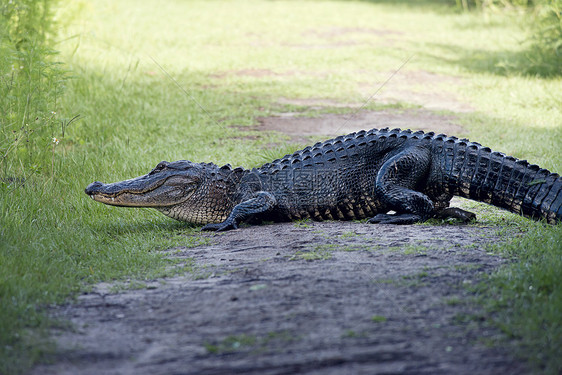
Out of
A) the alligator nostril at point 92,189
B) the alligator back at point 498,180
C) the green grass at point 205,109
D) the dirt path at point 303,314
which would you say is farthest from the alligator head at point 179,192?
the alligator back at point 498,180

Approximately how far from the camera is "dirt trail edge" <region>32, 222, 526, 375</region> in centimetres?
278

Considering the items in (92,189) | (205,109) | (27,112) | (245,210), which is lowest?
(245,210)

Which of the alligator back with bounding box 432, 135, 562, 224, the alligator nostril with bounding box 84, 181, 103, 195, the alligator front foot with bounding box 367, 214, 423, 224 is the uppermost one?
the alligator nostril with bounding box 84, 181, 103, 195

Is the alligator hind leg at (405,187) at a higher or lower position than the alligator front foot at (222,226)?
higher

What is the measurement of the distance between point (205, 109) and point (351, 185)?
470 cm

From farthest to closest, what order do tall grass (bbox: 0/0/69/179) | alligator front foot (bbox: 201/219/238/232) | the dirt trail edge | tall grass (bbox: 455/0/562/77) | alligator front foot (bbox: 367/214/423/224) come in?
tall grass (bbox: 455/0/562/77), tall grass (bbox: 0/0/69/179), alligator front foot (bbox: 201/219/238/232), alligator front foot (bbox: 367/214/423/224), the dirt trail edge

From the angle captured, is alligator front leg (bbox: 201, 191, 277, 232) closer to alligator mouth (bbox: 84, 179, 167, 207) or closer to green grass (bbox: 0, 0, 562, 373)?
green grass (bbox: 0, 0, 562, 373)

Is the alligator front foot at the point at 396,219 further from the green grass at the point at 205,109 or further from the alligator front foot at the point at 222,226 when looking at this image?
the alligator front foot at the point at 222,226

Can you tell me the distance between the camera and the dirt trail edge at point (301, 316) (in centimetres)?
278

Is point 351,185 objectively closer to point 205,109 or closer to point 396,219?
point 396,219

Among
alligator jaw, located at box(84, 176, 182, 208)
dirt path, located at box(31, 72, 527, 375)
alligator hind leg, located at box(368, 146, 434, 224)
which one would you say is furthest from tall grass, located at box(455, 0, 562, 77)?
alligator jaw, located at box(84, 176, 182, 208)

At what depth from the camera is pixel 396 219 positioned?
5.10 metres

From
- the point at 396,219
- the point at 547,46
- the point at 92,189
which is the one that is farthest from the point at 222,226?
the point at 547,46

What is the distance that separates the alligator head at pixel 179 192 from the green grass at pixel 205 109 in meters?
0.21
